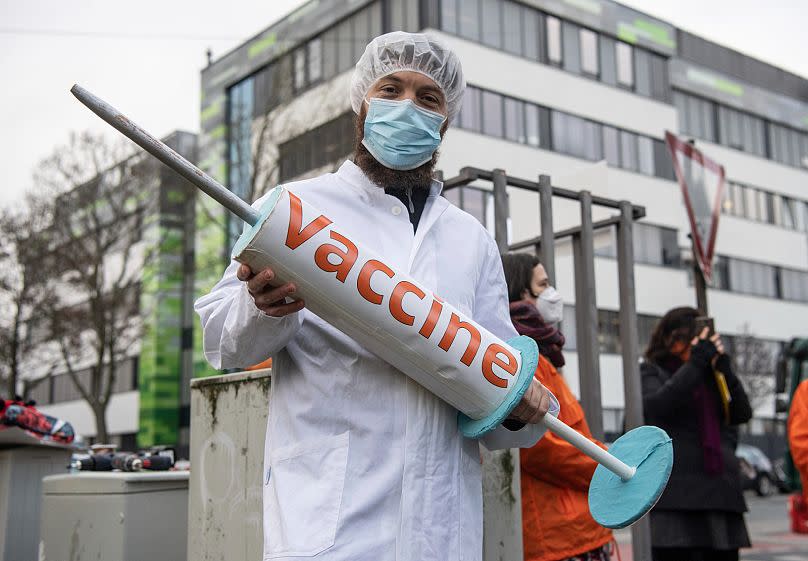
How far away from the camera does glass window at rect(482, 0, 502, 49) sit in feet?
97.1

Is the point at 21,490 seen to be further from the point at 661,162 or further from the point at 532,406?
the point at 661,162

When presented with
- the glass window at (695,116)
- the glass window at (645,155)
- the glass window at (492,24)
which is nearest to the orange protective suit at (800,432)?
the glass window at (492,24)

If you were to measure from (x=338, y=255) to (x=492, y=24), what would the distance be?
1146 inches

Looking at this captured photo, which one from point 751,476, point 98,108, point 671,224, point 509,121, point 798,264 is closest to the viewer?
point 98,108

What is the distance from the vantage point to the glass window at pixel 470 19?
28.9 meters

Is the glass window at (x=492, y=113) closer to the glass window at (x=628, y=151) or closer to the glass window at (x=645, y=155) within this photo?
the glass window at (x=628, y=151)

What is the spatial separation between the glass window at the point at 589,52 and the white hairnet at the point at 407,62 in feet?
103

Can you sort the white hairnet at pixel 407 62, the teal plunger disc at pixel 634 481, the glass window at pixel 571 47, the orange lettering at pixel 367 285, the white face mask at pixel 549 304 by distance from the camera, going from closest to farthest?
1. the orange lettering at pixel 367 285
2. the teal plunger disc at pixel 634 481
3. the white hairnet at pixel 407 62
4. the white face mask at pixel 549 304
5. the glass window at pixel 571 47

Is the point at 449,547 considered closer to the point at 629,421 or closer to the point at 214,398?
the point at 214,398

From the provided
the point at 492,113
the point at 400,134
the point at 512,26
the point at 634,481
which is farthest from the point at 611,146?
the point at 634,481

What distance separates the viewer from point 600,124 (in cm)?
3284

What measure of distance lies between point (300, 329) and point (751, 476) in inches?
1001

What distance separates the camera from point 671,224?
3450 cm

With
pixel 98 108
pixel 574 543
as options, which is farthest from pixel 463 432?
pixel 574 543
